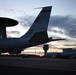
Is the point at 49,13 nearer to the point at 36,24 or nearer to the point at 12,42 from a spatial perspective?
the point at 36,24

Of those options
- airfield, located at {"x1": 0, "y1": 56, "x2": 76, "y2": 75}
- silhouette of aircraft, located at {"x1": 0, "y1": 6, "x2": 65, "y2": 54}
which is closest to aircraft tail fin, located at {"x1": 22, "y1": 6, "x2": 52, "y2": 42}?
silhouette of aircraft, located at {"x1": 0, "y1": 6, "x2": 65, "y2": 54}

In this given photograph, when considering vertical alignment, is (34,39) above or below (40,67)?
above

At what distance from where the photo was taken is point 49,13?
37906 millimetres

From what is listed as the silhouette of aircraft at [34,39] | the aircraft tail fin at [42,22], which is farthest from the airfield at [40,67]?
the aircraft tail fin at [42,22]

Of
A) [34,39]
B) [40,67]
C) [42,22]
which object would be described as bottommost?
[40,67]

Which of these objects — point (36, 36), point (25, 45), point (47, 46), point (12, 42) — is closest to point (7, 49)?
point (12, 42)

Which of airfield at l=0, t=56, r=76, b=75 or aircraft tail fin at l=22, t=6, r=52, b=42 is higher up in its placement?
aircraft tail fin at l=22, t=6, r=52, b=42

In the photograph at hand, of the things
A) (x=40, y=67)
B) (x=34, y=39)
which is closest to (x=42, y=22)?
(x=34, y=39)

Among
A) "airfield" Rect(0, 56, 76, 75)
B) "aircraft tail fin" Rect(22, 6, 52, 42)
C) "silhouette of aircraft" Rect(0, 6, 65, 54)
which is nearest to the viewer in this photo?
"airfield" Rect(0, 56, 76, 75)

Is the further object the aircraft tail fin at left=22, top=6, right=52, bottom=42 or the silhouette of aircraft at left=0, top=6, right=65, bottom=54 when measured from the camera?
the aircraft tail fin at left=22, top=6, right=52, bottom=42

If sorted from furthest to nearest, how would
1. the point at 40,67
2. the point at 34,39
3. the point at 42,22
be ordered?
1. the point at 42,22
2. the point at 34,39
3. the point at 40,67

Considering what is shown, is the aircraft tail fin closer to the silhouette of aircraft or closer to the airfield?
the silhouette of aircraft

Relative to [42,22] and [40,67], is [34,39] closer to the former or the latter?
[42,22]

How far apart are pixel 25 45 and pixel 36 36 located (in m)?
5.98
